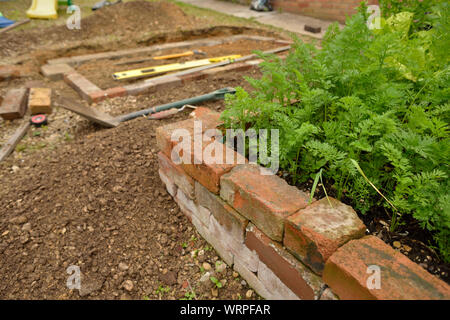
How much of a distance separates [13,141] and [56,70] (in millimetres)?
2106

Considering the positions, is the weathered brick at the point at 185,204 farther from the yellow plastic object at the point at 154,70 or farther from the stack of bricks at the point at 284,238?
the yellow plastic object at the point at 154,70

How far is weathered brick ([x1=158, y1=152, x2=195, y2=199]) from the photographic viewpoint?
2.07 meters

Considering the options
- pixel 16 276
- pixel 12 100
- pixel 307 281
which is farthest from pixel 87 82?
pixel 307 281

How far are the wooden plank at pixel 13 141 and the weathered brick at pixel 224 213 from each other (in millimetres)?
2393

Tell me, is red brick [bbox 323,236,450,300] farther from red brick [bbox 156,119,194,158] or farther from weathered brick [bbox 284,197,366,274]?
red brick [bbox 156,119,194,158]

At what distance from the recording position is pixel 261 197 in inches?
59.6

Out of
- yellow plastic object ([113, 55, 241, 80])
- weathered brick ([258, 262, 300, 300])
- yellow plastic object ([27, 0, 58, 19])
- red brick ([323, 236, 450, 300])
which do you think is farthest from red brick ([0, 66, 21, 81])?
red brick ([323, 236, 450, 300])

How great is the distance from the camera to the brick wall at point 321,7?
7.44 metres

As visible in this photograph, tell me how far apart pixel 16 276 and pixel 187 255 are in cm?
108

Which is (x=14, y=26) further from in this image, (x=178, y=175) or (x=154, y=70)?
(x=178, y=175)

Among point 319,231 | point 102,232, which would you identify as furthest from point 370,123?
point 102,232

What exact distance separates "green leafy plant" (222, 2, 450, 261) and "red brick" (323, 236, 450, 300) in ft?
0.81

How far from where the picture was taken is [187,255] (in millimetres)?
2092

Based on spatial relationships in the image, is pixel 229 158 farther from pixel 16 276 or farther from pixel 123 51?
pixel 123 51
